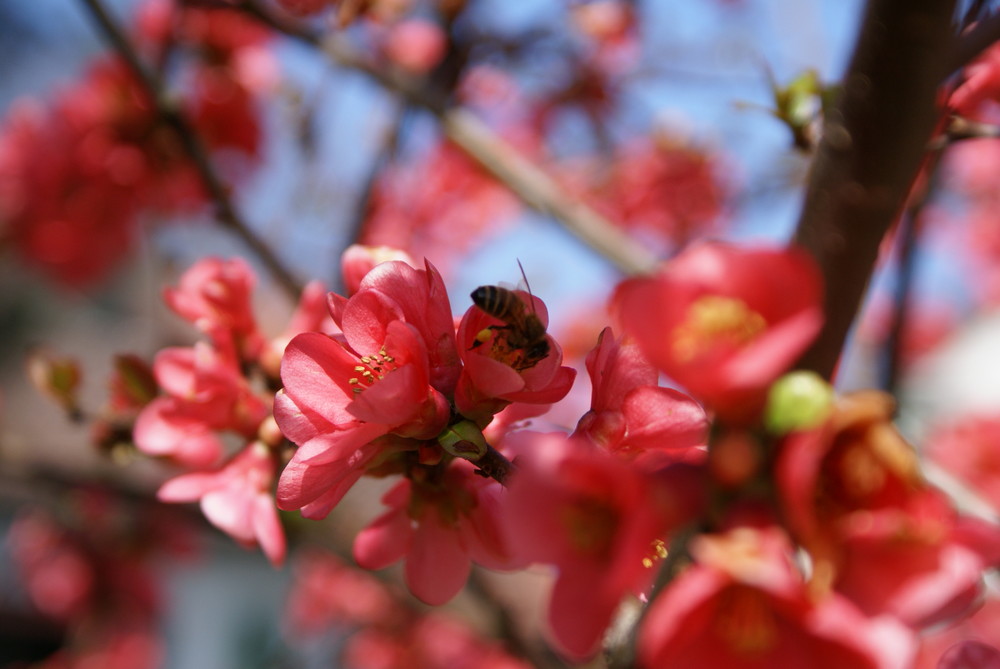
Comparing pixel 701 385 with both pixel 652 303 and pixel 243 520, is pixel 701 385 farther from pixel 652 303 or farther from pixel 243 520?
pixel 243 520

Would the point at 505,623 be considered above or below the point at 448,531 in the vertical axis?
below

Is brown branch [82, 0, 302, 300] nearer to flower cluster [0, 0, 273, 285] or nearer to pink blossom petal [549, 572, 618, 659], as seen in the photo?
flower cluster [0, 0, 273, 285]

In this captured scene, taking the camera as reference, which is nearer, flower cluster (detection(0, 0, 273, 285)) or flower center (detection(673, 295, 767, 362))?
flower center (detection(673, 295, 767, 362))

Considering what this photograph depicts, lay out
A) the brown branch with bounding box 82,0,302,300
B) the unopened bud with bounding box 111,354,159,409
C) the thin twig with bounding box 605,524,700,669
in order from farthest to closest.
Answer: the brown branch with bounding box 82,0,302,300 → the unopened bud with bounding box 111,354,159,409 → the thin twig with bounding box 605,524,700,669

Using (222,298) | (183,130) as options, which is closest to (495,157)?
(183,130)

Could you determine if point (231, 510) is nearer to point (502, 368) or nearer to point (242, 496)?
point (242, 496)

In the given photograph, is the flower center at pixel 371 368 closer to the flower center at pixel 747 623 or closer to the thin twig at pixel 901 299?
the flower center at pixel 747 623

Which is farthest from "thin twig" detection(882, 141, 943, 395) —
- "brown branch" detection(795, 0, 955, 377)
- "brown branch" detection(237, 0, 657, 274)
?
"brown branch" detection(795, 0, 955, 377)
